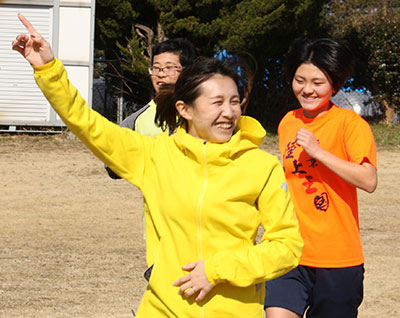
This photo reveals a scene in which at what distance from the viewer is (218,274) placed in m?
2.68

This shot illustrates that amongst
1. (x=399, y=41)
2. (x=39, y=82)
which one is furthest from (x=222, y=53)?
(x=399, y=41)

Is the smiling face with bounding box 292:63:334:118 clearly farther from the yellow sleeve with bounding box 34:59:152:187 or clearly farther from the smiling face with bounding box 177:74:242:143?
the yellow sleeve with bounding box 34:59:152:187

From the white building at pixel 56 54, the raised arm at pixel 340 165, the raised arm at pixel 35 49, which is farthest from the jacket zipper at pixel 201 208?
the white building at pixel 56 54

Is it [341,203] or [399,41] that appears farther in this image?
[399,41]

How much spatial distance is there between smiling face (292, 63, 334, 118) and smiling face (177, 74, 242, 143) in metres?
1.06

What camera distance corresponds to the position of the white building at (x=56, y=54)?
16.3 metres

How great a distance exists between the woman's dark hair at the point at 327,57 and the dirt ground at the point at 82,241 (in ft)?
8.67

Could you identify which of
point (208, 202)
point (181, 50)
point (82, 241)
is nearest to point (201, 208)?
point (208, 202)

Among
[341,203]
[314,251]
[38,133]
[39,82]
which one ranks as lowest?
[38,133]

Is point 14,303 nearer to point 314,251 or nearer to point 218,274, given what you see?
point 314,251

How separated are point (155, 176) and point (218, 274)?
0.45 meters

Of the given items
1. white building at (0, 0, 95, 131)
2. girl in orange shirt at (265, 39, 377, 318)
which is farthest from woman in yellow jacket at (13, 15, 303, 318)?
white building at (0, 0, 95, 131)

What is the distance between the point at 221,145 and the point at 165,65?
151cm

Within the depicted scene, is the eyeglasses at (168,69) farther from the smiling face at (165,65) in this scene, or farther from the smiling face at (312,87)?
the smiling face at (312,87)
